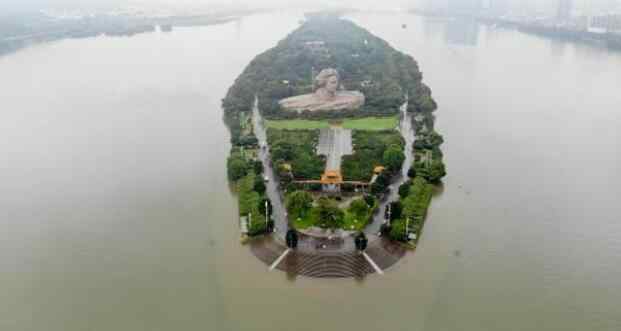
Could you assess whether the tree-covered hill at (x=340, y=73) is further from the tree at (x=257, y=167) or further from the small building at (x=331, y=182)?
the small building at (x=331, y=182)

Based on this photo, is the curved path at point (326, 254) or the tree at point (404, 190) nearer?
the curved path at point (326, 254)

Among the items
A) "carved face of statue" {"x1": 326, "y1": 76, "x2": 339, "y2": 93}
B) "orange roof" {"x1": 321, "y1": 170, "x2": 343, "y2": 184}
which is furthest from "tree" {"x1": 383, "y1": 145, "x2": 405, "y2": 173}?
"carved face of statue" {"x1": 326, "y1": 76, "x2": 339, "y2": 93}

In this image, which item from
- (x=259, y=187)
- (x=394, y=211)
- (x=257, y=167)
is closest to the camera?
(x=394, y=211)

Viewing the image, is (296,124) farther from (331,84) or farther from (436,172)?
(436,172)

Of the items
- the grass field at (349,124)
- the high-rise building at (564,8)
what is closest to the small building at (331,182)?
the grass field at (349,124)

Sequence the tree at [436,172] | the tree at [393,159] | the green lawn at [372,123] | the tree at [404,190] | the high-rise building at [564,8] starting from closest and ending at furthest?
1. the tree at [404,190]
2. the tree at [436,172]
3. the tree at [393,159]
4. the green lawn at [372,123]
5. the high-rise building at [564,8]

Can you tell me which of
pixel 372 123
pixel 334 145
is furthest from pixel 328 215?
pixel 372 123

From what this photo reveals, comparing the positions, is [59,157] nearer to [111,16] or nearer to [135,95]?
[135,95]

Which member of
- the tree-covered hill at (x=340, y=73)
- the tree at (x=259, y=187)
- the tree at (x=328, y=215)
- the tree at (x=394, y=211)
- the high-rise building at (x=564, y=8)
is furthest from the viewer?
the high-rise building at (x=564, y=8)
